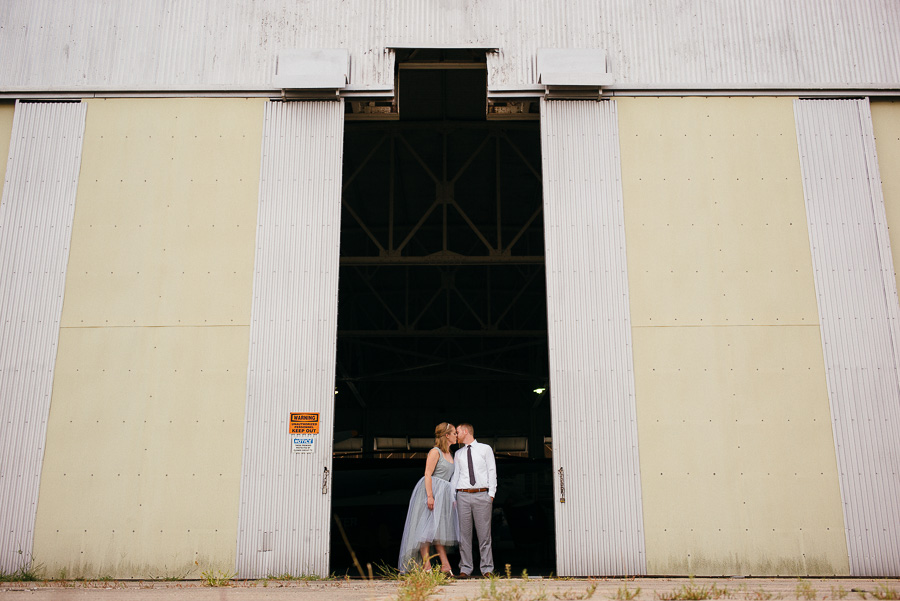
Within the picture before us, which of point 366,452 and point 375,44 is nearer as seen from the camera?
point 375,44

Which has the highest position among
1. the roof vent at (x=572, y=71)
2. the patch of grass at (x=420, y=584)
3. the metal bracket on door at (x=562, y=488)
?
the roof vent at (x=572, y=71)

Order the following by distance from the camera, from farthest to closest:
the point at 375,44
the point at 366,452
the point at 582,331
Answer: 1. the point at 366,452
2. the point at 375,44
3. the point at 582,331

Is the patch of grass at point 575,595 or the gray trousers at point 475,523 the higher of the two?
the gray trousers at point 475,523

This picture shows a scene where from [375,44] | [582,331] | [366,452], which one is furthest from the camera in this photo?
[366,452]

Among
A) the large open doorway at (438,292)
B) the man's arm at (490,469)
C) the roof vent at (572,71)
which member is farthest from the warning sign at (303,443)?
the roof vent at (572,71)

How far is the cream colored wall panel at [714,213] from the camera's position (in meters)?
8.70

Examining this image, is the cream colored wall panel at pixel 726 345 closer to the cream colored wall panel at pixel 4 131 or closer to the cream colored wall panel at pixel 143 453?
the cream colored wall panel at pixel 143 453

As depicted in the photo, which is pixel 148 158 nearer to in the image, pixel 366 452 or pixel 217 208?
pixel 217 208

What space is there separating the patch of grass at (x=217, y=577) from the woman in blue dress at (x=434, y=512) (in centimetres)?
197

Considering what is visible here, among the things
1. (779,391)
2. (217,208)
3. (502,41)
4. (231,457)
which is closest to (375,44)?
(502,41)

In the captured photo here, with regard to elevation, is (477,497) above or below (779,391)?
below

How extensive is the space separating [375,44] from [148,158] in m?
3.48

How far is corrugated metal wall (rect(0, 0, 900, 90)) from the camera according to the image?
9.37m

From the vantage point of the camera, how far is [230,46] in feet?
31.1
